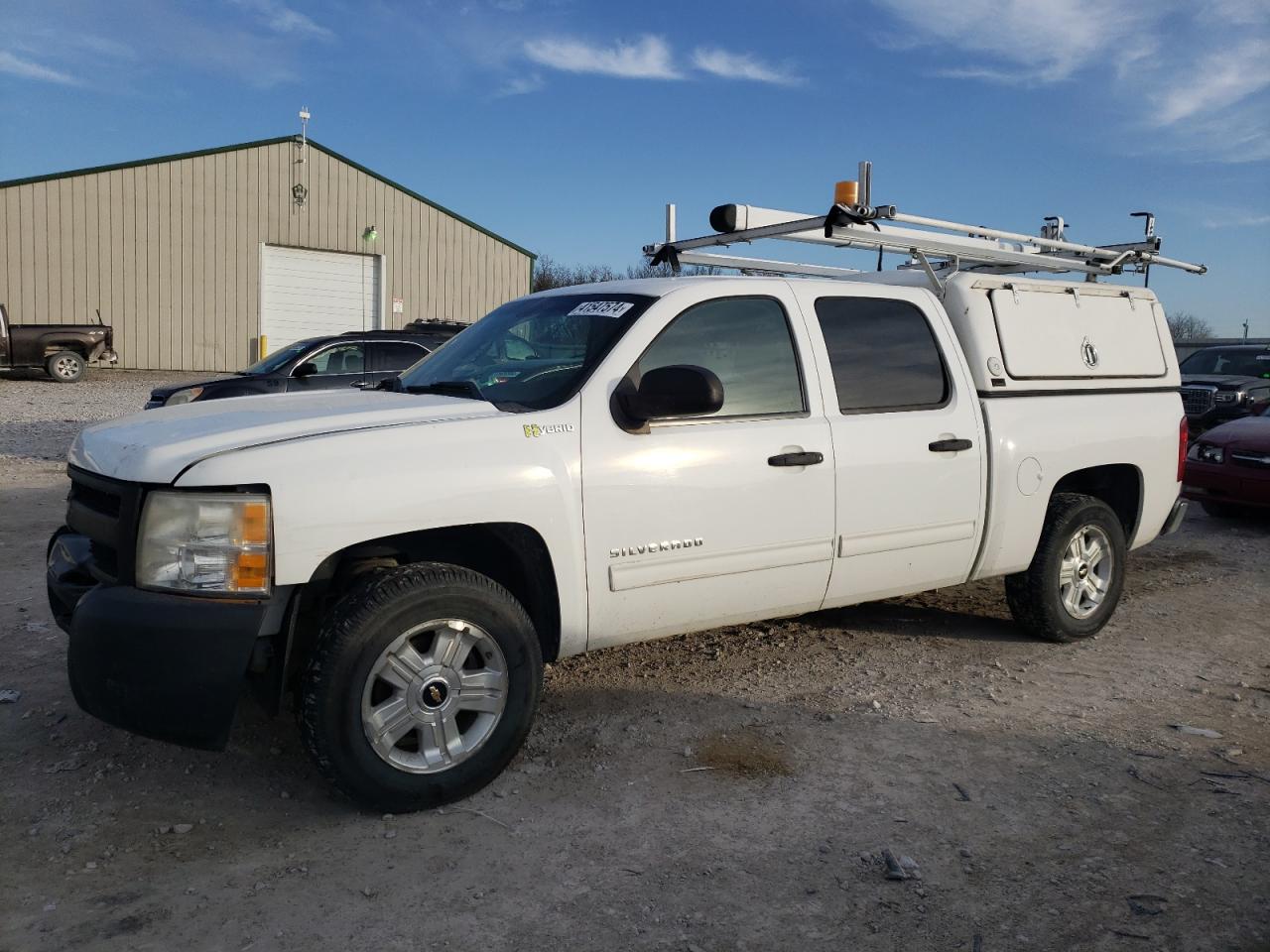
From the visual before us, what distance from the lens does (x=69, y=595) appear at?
3656 mm

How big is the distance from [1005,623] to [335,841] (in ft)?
13.3

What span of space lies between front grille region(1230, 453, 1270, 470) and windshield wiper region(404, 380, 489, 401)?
26.0ft

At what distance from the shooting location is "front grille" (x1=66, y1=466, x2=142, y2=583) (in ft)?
10.5

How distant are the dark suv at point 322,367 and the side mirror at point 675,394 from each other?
7702 mm

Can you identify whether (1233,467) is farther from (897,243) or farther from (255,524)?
(255,524)

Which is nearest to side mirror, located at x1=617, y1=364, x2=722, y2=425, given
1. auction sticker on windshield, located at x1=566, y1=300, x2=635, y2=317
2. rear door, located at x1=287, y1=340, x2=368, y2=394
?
auction sticker on windshield, located at x1=566, y1=300, x2=635, y2=317

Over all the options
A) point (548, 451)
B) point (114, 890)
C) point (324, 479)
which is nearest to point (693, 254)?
point (548, 451)

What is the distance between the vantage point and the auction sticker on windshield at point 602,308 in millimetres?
4223

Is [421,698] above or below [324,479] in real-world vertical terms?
below

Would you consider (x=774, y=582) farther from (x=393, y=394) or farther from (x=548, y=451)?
(x=393, y=394)

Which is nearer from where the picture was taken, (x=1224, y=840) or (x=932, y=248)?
(x=1224, y=840)

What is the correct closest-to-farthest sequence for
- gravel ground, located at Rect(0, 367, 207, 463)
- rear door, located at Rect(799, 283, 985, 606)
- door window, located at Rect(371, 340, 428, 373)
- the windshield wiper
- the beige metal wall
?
the windshield wiper, rear door, located at Rect(799, 283, 985, 606), door window, located at Rect(371, 340, 428, 373), gravel ground, located at Rect(0, 367, 207, 463), the beige metal wall

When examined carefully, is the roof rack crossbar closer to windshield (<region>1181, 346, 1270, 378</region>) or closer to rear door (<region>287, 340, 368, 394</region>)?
rear door (<region>287, 340, 368, 394</region>)

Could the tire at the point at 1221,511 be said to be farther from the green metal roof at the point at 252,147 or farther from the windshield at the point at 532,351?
the green metal roof at the point at 252,147
